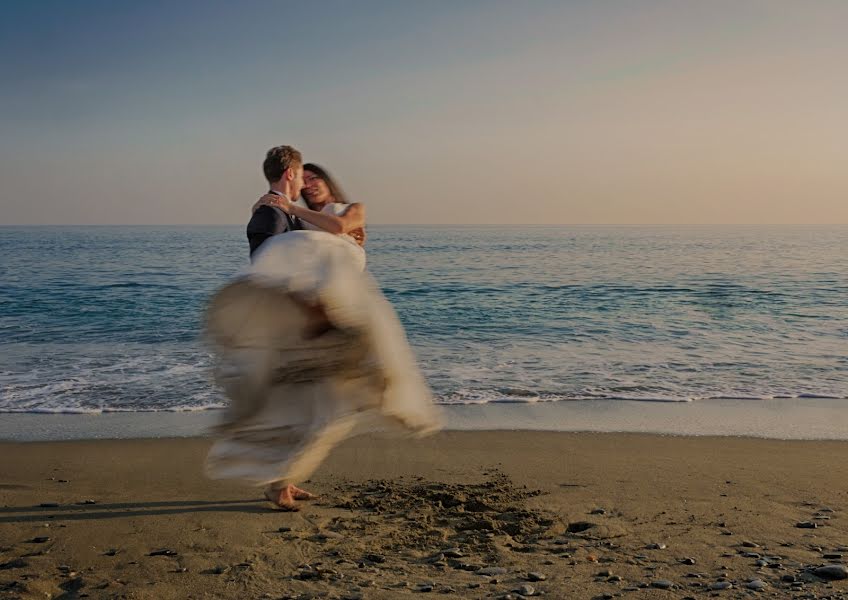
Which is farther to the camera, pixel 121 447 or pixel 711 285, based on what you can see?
pixel 711 285

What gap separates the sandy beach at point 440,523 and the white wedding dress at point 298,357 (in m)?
0.52

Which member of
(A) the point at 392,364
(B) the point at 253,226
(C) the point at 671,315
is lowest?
(C) the point at 671,315

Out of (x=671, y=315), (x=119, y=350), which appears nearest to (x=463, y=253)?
(x=671, y=315)

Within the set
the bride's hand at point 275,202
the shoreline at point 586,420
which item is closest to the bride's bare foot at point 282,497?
the bride's hand at point 275,202

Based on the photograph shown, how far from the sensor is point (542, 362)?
11.5m

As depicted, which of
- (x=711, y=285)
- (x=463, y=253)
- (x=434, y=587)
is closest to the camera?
(x=434, y=587)

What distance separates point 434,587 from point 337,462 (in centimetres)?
255

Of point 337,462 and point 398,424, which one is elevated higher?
point 398,424

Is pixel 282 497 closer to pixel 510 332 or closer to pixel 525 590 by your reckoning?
pixel 525 590

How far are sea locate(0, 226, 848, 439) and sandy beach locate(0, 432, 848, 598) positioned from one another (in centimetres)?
96

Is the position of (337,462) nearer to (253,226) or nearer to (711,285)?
(253,226)

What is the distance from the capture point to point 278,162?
A: 451cm

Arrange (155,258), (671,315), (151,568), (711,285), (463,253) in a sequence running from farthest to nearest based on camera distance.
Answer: (463,253) → (155,258) → (711,285) → (671,315) → (151,568)

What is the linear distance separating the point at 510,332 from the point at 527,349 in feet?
7.74
